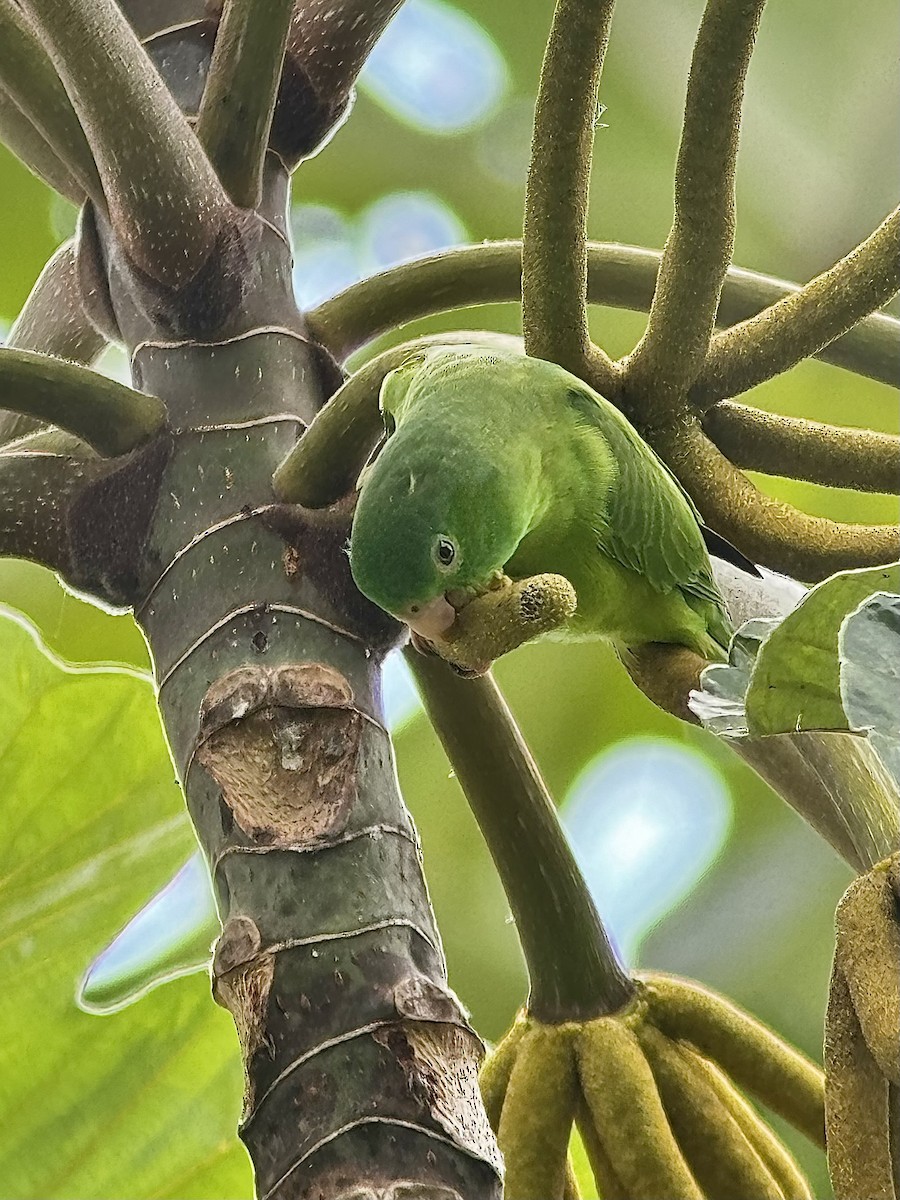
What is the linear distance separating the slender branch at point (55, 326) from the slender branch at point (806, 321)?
→ 19.6 inches

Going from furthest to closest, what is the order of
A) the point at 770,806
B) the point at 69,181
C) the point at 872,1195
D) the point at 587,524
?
the point at 770,806 < the point at 69,181 < the point at 587,524 < the point at 872,1195

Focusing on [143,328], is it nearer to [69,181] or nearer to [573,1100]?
[69,181]

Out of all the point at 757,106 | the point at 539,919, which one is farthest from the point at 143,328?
the point at 757,106

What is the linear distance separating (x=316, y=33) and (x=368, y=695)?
1.49ft

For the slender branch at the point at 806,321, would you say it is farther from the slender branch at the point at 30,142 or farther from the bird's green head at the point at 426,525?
the slender branch at the point at 30,142

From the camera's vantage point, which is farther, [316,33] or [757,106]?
[757,106]

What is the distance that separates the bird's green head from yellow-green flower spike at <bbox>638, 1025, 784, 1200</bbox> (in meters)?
0.34

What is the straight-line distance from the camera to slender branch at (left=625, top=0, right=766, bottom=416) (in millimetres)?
543

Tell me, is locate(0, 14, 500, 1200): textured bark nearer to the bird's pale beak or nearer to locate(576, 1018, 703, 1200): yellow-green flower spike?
the bird's pale beak

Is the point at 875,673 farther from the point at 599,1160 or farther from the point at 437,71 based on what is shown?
the point at 437,71

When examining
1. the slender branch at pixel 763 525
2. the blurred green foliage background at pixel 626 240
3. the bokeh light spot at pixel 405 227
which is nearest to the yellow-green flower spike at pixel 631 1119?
the slender branch at pixel 763 525

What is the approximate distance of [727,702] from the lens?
47cm

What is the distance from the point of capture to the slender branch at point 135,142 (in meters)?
0.64

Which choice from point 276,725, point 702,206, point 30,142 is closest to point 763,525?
point 702,206
